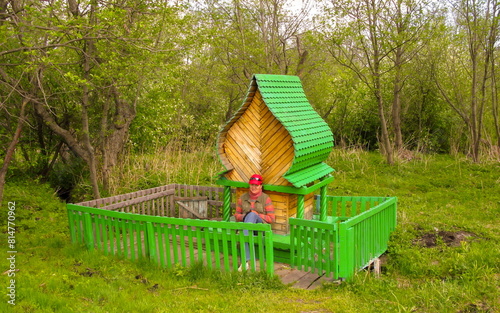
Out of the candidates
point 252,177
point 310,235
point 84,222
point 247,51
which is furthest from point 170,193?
point 247,51

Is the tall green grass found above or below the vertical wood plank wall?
below

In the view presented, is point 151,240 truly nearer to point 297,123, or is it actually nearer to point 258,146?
point 258,146

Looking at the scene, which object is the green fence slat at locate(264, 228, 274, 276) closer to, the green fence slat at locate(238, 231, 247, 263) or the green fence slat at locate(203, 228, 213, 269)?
the green fence slat at locate(238, 231, 247, 263)

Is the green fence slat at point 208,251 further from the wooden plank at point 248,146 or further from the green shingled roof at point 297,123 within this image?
the wooden plank at point 248,146

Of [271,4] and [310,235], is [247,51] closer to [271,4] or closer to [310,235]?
[271,4]

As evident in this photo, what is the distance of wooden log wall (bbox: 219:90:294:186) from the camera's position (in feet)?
25.3

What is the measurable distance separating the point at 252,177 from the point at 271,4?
11.6 metres

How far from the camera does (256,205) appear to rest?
754 cm

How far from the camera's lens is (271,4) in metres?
17.4

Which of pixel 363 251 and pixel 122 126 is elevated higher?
pixel 122 126

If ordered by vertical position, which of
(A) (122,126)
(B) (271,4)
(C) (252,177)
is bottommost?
(C) (252,177)

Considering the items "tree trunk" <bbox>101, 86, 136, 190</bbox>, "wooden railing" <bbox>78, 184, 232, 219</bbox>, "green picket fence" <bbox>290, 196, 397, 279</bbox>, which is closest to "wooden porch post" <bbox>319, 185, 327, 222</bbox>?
"green picket fence" <bbox>290, 196, 397, 279</bbox>

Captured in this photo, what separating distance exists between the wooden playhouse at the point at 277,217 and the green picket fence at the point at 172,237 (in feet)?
0.05

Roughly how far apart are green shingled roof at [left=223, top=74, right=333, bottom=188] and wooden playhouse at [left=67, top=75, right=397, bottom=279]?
20mm
